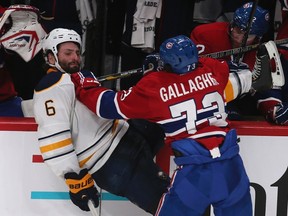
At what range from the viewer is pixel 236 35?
3365mm

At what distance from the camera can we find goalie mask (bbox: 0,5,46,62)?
11.3 ft

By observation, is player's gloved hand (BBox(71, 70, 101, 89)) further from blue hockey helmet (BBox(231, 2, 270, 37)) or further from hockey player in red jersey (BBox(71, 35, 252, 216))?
blue hockey helmet (BBox(231, 2, 270, 37))

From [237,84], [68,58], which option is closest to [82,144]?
[68,58]

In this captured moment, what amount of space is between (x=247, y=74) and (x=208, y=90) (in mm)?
340

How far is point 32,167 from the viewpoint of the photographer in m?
3.05

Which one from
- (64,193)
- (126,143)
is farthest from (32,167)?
(126,143)

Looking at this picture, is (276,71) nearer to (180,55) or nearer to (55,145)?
(180,55)

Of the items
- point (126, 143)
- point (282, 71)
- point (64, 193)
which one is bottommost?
point (64, 193)

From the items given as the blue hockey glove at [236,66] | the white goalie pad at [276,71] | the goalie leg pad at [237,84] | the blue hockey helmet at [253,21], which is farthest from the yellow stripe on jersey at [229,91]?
the blue hockey helmet at [253,21]

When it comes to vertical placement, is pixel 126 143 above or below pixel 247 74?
below

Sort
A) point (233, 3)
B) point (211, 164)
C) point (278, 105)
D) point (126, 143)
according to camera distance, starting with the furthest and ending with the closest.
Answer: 1. point (233, 3)
2. point (278, 105)
3. point (126, 143)
4. point (211, 164)

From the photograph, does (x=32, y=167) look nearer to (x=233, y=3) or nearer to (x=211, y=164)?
(x=211, y=164)

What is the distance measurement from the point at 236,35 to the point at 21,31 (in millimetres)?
955

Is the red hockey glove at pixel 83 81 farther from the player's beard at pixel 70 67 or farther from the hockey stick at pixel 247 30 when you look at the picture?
the hockey stick at pixel 247 30
